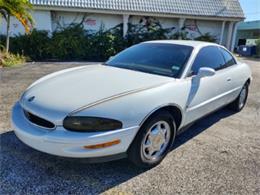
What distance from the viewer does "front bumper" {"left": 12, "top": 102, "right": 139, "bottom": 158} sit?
2.36 metres

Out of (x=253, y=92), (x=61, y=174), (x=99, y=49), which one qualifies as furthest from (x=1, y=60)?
(x=253, y=92)

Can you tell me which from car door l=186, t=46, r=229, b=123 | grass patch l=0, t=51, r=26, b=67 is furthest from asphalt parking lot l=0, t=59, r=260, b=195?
grass patch l=0, t=51, r=26, b=67

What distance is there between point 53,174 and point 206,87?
2.44 meters

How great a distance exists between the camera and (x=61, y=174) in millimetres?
2742

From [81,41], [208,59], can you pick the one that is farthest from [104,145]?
[81,41]

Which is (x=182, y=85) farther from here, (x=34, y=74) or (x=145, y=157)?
(x=34, y=74)

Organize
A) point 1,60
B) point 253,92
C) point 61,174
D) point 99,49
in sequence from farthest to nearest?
1. point 99,49
2. point 1,60
3. point 253,92
4. point 61,174

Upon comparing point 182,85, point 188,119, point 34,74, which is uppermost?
point 182,85

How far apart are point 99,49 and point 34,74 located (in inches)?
248

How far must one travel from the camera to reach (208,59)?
402 centimetres

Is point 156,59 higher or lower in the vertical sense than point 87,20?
lower

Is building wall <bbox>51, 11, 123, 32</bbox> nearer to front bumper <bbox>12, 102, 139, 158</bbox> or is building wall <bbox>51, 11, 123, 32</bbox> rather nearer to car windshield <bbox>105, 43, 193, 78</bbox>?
car windshield <bbox>105, 43, 193, 78</bbox>

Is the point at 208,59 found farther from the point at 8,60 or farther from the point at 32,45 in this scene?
the point at 32,45

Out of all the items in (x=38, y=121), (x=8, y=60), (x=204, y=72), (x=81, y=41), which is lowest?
(x=8, y=60)
